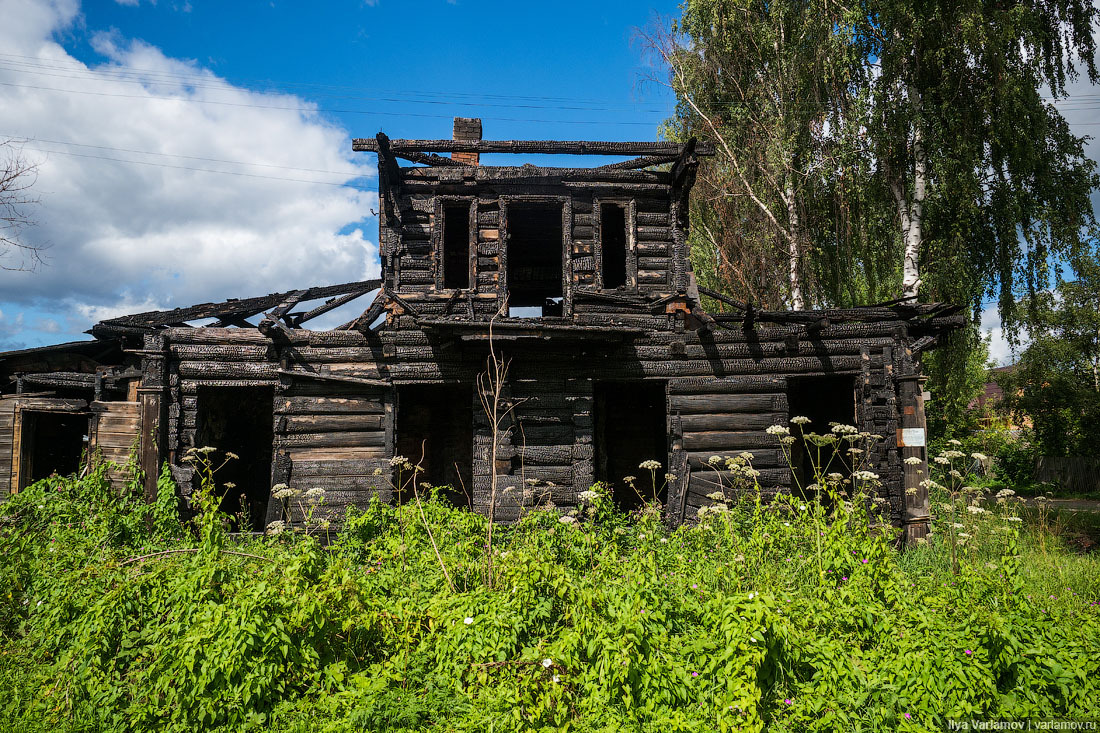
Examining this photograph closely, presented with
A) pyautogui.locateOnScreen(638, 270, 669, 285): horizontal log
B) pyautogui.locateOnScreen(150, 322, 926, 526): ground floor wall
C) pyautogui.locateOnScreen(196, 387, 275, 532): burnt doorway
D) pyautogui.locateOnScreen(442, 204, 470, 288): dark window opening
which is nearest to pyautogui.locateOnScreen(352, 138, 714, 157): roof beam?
pyautogui.locateOnScreen(442, 204, 470, 288): dark window opening

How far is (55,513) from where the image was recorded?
7070mm

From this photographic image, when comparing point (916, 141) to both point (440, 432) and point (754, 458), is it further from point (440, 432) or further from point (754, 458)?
point (440, 432)

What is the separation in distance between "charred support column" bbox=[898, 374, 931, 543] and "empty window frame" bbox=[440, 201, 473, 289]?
288 inches

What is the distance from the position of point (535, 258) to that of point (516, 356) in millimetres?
5248

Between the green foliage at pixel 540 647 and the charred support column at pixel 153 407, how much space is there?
3946 millimetres

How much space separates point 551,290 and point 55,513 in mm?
9891

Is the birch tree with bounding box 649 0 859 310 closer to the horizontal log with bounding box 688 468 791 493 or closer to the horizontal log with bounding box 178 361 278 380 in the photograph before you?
the horizontal log with bounding box 688 468 791 493

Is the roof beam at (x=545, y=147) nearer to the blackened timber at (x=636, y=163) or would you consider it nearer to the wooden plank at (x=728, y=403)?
the blackened timber at (x=636, y=163)

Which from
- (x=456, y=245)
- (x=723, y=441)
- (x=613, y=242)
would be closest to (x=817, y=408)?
(x=723, y=441)

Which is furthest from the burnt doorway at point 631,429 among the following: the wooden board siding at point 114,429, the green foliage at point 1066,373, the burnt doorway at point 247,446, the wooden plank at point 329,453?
the green foliage at point 1066,373

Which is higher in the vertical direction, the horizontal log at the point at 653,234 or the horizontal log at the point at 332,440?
the horizontal log at the point at 653,234

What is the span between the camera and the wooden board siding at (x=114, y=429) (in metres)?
8.89

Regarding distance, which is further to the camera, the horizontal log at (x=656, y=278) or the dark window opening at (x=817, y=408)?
the dark window opening at (x=817, y=408)

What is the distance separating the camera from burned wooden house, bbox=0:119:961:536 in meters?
8.76
